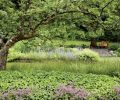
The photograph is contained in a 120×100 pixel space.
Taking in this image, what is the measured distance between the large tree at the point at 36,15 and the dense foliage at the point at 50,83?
3.90 feet

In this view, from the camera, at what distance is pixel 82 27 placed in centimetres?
1012

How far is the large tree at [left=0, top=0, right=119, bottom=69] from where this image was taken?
8539 mm

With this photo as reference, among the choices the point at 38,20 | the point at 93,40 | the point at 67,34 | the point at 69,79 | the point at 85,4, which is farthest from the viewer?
the point at 93,40

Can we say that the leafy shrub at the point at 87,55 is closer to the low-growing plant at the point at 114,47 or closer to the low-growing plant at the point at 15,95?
the low-growing plant at the point at 15,95

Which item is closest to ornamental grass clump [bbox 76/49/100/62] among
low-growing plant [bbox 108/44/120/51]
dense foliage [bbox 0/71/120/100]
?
dense foliage [bbox 0/71/120/100]

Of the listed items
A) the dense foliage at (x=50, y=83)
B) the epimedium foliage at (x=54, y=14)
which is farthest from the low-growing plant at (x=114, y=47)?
the dense foliage at (x=50, y=83)

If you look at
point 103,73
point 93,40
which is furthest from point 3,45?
point 93,40

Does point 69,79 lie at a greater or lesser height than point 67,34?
lesser

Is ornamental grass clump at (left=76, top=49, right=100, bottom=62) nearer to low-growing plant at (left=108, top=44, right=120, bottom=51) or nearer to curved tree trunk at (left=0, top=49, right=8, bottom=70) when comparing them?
curved tree trunk at (left=0, top=49, right=8, bottom=70)

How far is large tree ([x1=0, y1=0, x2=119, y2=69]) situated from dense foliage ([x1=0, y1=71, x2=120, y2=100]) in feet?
3.90

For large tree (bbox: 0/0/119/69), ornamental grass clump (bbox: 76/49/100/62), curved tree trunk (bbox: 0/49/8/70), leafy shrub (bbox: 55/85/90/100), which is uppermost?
large tree (bbox: 0/0/119/69)

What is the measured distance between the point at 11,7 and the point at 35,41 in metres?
1.36

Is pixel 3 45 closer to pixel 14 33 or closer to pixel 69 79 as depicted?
pixel 14 33

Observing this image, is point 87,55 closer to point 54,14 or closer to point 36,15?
point 36,15
